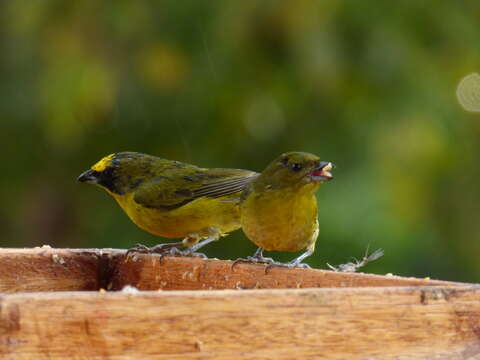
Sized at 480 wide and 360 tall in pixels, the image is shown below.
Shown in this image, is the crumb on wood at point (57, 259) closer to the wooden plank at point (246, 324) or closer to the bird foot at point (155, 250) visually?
the bird foot at point (155, 250)

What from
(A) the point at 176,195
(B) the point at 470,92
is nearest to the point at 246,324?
(A) the point at 176,195

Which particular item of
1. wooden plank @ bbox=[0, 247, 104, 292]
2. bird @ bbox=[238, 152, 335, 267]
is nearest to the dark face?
bird @ bbox=[238, 152, 335, 267]

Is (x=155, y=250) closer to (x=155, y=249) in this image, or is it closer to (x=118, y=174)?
(x=155, y=249)

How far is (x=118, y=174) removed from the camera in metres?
6.26

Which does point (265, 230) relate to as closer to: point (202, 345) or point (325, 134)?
point (202, 345)

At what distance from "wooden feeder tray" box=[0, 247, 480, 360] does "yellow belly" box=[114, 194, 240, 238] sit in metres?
2.76

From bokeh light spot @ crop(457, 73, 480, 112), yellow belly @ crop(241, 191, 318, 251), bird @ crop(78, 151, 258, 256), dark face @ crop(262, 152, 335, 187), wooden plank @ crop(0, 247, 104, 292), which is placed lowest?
wooden plank @ crop(0, 247, 104, 292)

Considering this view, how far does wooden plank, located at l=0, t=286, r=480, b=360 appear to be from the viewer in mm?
2580

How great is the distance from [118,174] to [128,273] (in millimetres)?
1621

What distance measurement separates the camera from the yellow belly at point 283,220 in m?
4.54

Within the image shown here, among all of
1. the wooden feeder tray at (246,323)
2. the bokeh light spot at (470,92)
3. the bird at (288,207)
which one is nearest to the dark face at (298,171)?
the bird at (288,207)

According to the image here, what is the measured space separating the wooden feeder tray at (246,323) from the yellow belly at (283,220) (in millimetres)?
1531

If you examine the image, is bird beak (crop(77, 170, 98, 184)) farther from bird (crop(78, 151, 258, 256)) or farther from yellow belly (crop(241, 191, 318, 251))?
yellow belly (crop(241, 191, 318, 251))

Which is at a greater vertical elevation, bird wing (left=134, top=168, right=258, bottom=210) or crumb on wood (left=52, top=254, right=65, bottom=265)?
bird wing (left=134, top=168, right=258, bottom=210)
